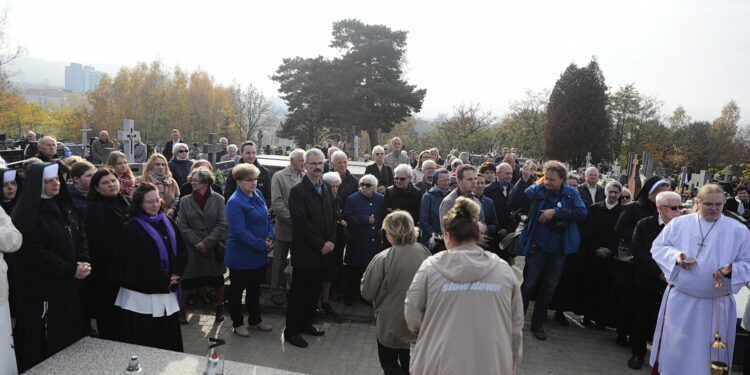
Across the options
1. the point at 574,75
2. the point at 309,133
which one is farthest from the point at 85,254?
the point at 574,75

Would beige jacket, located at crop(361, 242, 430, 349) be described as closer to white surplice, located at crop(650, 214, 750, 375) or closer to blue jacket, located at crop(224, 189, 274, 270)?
blue jacket, located at crop(224, 189, 274, 270)

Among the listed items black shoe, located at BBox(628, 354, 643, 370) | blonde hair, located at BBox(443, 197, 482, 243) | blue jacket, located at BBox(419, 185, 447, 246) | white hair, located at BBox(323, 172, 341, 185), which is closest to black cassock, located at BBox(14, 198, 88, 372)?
white hair, located at BBox(323, 172, 341, 185)

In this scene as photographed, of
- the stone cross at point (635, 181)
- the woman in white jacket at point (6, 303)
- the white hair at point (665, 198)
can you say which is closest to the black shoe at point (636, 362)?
the white hair at point (665, 198)

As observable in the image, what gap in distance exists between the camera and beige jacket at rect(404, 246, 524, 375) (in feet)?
8.08

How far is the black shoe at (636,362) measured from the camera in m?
4.94

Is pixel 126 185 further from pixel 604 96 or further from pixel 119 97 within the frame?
pixel 119 97

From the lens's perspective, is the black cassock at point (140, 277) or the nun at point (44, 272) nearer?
the nun at point (44, 272)

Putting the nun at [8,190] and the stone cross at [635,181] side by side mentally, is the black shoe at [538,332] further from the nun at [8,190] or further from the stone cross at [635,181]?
the stone cross at [635,181]

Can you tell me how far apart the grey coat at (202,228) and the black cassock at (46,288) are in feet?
4.54

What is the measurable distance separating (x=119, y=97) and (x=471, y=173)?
63970 mm

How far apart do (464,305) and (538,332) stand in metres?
3.67

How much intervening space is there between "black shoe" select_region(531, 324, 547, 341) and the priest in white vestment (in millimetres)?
1528

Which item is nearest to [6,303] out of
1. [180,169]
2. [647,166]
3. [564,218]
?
[180,169]

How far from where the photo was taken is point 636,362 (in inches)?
195
